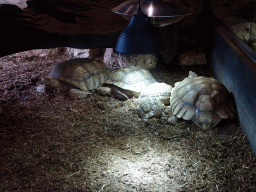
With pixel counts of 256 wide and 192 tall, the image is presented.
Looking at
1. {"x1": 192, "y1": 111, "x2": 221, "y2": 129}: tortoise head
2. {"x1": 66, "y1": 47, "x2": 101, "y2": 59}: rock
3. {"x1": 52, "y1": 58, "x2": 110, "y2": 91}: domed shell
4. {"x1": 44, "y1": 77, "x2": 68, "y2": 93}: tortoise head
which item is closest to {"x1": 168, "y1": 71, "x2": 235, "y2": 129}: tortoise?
{"x1": 192, "y1": 111, "x2": 221, "y2": 129}: tortoise head

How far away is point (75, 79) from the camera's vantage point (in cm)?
545

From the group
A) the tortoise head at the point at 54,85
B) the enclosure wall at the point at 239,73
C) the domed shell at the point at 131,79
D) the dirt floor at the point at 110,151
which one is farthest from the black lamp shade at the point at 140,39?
the tortoise head at the point at 54,85

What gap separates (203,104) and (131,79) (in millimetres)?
1683

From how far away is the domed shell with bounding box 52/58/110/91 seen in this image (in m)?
5.46

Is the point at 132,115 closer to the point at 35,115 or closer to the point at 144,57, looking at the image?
the point at 35,115

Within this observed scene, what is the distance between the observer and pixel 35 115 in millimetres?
4664

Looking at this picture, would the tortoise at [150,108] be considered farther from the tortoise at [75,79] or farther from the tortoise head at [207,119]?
the tortoise at [75,79]

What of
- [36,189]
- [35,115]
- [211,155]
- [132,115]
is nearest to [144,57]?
[132,115]

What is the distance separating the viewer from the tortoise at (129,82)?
5.24m

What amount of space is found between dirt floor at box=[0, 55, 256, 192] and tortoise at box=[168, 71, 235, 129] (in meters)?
0.17

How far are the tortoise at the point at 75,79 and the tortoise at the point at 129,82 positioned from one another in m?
0.38

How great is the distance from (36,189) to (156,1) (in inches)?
102

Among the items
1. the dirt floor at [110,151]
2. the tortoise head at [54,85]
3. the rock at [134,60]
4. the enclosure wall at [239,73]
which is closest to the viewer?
the dirt floor at [110,151]

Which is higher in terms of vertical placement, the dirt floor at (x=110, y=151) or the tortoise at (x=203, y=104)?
the tortoise at (x=203, y=104)
